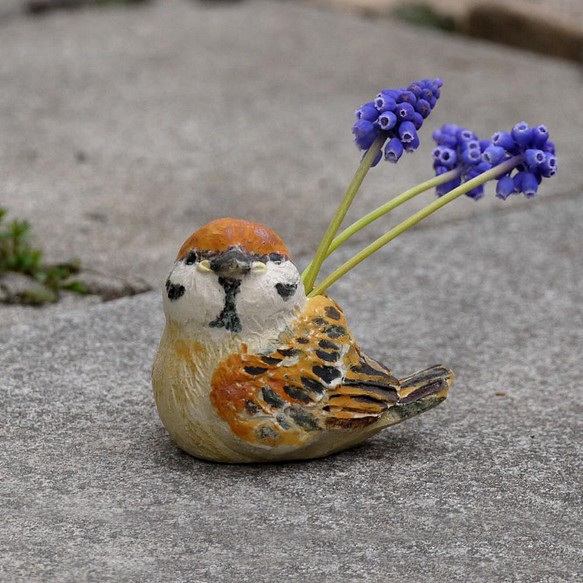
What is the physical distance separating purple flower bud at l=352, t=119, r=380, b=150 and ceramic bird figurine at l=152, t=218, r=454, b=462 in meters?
0.34

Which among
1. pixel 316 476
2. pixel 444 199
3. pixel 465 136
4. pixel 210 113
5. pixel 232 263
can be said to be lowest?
pixel 210 113

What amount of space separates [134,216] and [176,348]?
223 cm

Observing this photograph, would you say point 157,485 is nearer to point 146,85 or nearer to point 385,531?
point 385,531

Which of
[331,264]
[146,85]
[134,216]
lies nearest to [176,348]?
[331,264]

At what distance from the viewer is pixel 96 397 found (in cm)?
326

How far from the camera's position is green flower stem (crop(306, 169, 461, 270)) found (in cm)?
293

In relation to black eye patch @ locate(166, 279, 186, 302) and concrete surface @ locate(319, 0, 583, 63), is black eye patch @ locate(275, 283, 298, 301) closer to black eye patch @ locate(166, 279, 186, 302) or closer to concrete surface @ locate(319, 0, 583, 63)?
black eye patch @ locate(166, 279, 186, 302)

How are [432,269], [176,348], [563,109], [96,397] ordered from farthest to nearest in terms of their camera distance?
[563,109], [432,269], [96,397], [176,348]

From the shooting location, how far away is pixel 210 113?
619 centimetres

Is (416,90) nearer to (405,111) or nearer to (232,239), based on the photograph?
(405,111)

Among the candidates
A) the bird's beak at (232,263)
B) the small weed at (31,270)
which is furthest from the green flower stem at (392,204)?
the small weed at (31,270)

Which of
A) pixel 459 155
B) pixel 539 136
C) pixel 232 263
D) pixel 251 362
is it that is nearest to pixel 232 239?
pixel 232 263

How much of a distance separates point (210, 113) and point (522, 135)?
350 cm

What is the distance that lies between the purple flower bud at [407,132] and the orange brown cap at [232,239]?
0.40 meters
